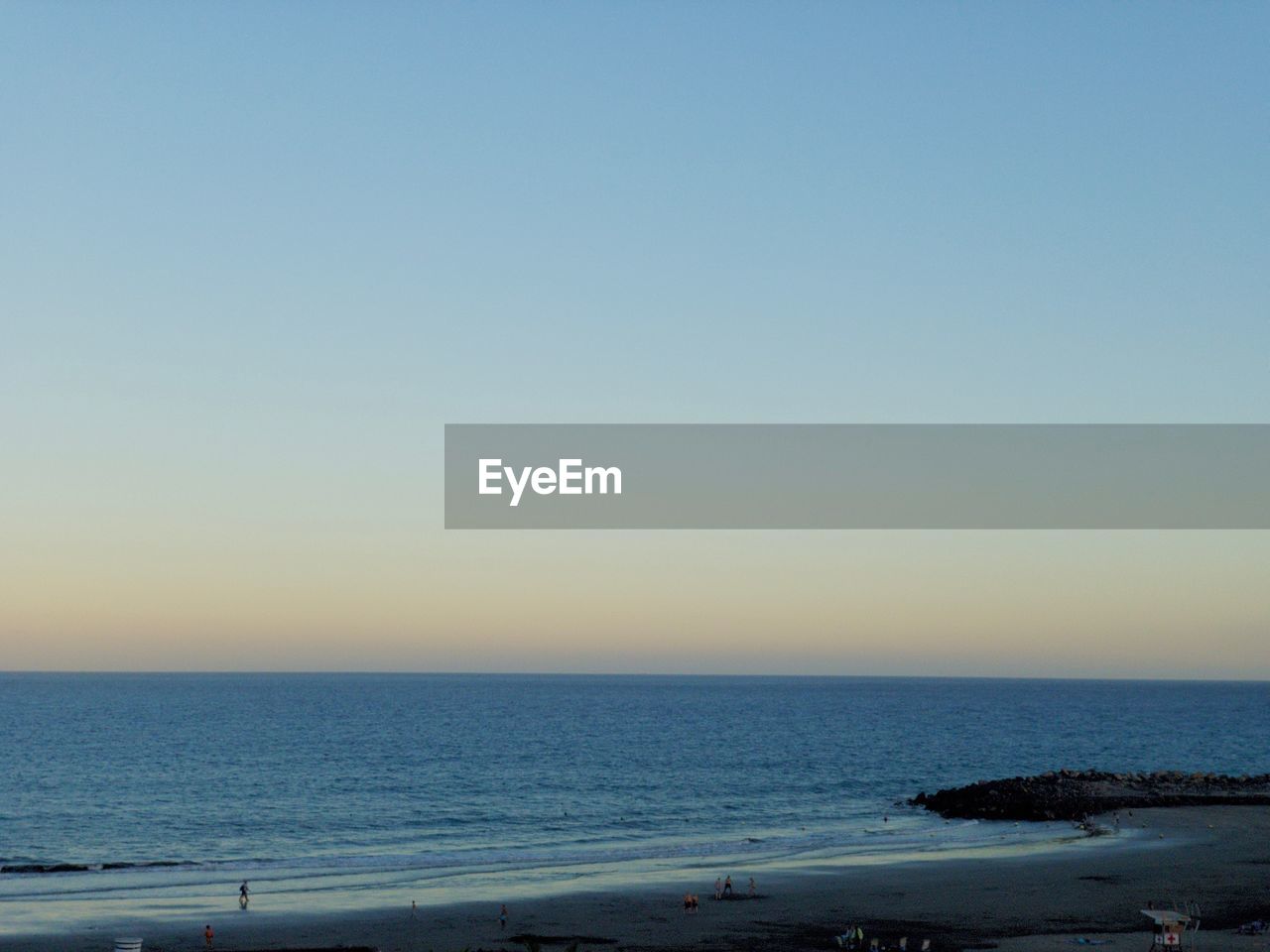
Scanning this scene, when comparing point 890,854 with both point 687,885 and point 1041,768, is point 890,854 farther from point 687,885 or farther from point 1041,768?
point 1041,768

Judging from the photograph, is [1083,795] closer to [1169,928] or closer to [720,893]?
[720,893]

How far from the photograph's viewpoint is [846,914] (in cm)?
4706

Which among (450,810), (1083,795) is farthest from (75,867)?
(1083,795)

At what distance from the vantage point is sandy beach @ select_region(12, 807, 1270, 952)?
137 ft

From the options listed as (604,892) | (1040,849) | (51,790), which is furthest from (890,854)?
(51,790)

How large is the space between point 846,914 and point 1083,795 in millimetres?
46282

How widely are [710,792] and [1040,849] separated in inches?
1335

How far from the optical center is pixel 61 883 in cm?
5500

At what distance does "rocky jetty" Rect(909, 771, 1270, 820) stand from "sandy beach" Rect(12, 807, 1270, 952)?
→ 18.2m

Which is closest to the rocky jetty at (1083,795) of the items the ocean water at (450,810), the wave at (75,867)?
the ocean water at (450,810)

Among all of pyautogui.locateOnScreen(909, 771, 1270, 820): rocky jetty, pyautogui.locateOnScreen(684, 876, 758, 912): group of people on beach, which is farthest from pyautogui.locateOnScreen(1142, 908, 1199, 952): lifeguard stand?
pyautogui.locateOnScreen(909, 771, 1270, 820): rocky jetty

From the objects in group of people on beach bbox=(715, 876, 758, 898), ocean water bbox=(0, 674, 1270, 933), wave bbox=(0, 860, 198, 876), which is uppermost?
group of people on beach bbox=(715, 876, 758, 898)

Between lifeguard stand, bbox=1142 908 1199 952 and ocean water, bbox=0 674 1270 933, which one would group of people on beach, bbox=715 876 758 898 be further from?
lifeguard stand, bbox=1142 908 1199 952

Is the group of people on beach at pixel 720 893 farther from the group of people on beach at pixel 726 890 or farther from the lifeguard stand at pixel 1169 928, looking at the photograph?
the lifeguard stand at pixel 1169 928
